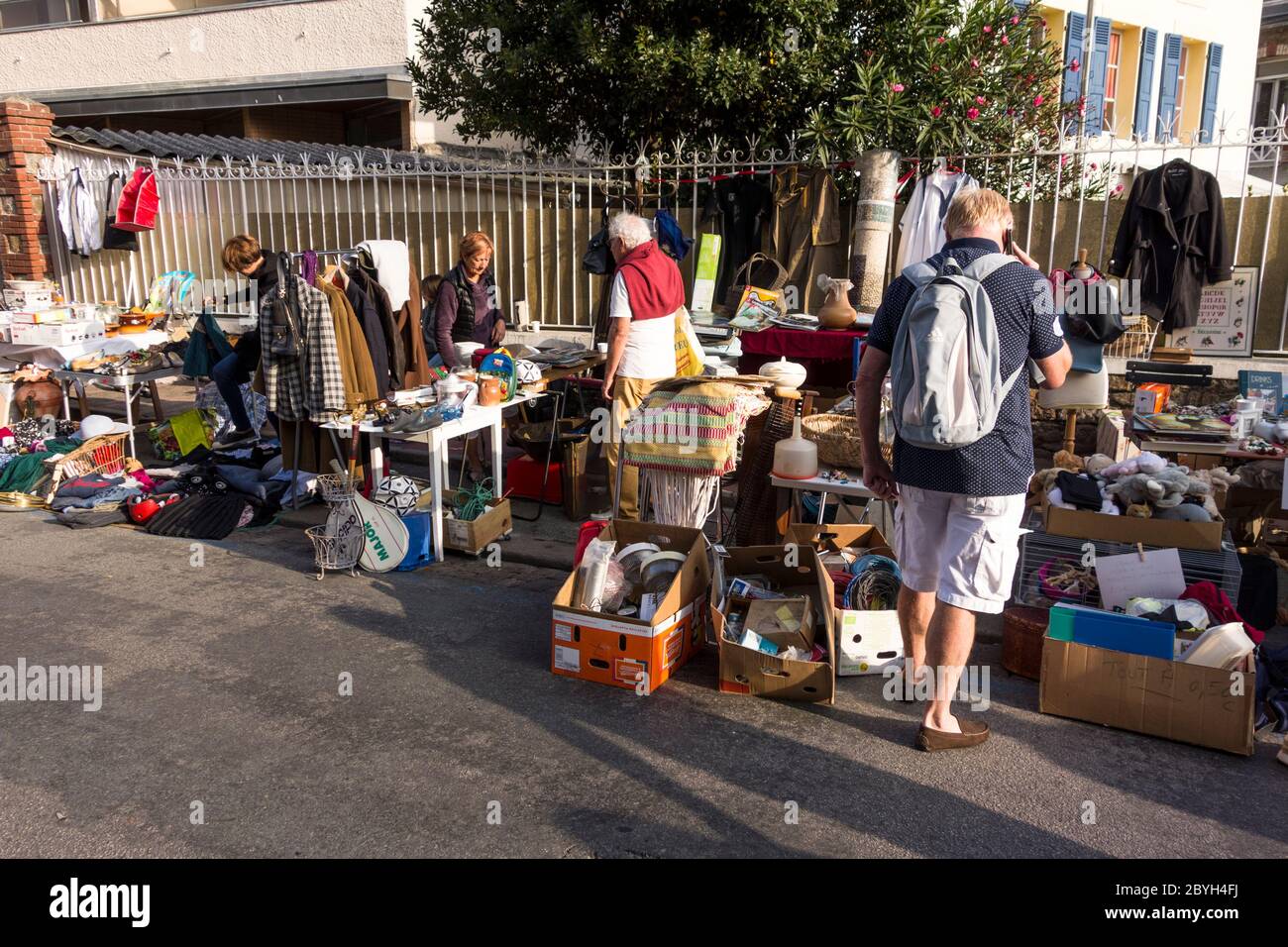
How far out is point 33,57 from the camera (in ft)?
62.5

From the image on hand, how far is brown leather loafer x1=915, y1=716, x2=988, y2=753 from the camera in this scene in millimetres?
3836

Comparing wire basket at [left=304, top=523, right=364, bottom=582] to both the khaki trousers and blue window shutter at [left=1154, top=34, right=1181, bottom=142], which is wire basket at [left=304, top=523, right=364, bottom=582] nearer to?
the khaki trousers

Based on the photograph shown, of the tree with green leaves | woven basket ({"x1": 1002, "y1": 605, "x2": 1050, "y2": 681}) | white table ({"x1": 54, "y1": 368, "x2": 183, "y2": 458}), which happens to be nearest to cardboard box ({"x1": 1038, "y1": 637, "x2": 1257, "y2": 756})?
woven basket ({"x1": 1002, "y1": 605, "x2": 1050, "y2": 681})

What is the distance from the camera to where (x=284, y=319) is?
6609 mm

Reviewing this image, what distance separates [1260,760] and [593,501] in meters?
4.56

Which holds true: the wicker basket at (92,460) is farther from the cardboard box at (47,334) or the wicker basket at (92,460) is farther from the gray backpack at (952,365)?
the gray backpack at (952,365)

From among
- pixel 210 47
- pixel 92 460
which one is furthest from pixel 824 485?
pixel 210 47

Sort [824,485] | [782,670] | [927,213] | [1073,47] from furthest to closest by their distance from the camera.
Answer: [1073,47] → [927,213] → [824,485] → [782,670]

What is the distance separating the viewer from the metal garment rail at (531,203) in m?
8.32

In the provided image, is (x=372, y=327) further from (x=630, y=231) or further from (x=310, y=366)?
(x=630, y=231)

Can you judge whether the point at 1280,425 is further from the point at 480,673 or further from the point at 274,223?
the point at 274,223

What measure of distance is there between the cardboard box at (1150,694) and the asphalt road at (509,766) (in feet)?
0.24

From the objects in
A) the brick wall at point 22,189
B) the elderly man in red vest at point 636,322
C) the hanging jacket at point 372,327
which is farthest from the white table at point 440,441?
the brick wall at point 22,189

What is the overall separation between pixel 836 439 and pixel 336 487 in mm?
Result: 3269
